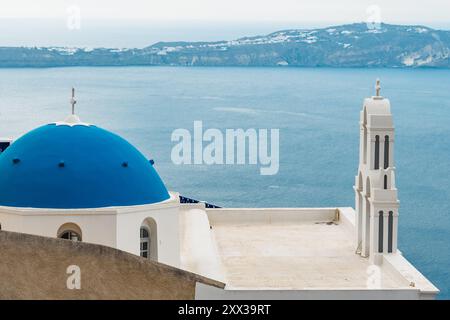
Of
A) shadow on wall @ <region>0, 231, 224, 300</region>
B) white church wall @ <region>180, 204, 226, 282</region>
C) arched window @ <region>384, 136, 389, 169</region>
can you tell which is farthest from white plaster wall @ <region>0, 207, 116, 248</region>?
arched window @ <region>384, 136, 389, 169</region>

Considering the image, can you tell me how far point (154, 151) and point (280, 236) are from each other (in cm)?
6882

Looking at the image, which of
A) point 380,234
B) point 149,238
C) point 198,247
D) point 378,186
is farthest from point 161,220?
point 378,186

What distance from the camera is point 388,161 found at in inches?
1245

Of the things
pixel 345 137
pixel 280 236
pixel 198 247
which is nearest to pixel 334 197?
pixel 345 137

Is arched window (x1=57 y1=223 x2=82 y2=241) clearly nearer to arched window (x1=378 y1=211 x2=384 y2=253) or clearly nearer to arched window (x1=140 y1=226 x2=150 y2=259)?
arched window (x1=140 y1=226 x2=150 y2=259)

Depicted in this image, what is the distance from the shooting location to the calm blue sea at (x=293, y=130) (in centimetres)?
7969

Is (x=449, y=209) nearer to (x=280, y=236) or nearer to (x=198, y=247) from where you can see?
(x=280, y=236)

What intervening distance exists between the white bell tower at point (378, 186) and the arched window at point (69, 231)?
27.2 feet

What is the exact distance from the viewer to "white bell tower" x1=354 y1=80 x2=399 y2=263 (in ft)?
102

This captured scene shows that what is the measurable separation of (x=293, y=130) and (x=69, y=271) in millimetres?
99815

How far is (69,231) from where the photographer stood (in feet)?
87.5

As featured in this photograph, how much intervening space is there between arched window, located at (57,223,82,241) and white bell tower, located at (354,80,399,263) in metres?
8.28

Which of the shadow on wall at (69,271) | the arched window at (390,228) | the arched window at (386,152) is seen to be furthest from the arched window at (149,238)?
the arched window at (386,152)
